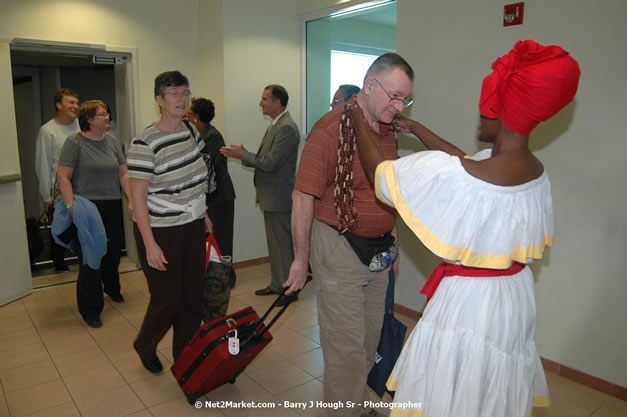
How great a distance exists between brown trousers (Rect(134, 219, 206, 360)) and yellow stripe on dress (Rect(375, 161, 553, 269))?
138 cm

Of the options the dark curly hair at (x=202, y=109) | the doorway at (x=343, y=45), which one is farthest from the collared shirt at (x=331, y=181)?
the doorway at (x=343, y=45)

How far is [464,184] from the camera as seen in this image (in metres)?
1.29

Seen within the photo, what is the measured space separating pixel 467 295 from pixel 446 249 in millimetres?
173

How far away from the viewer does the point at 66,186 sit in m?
3.32

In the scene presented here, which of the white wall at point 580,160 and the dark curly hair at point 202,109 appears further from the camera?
the dark curly hair at point 202,109

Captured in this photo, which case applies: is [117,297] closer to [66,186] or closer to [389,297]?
[66,186]

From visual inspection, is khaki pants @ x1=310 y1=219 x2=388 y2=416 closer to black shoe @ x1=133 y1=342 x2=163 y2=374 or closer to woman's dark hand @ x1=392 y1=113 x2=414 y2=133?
woman's dark hand @ x1=392 y1=113 x2=414 y2=133

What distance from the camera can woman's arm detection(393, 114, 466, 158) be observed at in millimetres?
1961

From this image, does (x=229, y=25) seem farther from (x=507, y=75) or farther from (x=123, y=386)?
(x=507, y=75)

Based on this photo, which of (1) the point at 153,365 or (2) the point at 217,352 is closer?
(2) the point at 217,352

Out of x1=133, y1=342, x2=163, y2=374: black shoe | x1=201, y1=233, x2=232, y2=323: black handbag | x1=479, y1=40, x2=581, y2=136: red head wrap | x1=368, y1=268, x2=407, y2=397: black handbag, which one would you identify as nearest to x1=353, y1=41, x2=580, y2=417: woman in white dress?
x1=479, y1=40, x2=581, y2=136: red head wrap

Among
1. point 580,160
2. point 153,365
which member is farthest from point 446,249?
point 153,365

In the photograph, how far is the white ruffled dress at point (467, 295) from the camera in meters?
1.31

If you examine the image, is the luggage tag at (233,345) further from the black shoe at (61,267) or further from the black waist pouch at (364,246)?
the black shoe at (61,267)
